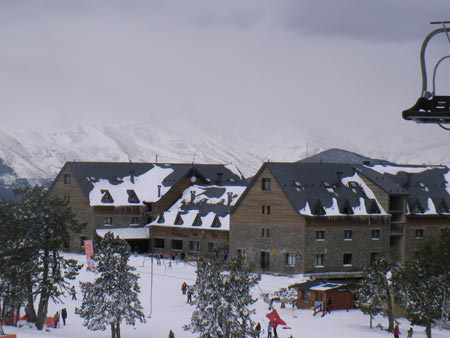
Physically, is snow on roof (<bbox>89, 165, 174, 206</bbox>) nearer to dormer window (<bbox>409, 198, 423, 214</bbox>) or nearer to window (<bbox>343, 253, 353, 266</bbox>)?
window (<bbox>343, 253, 353, 266</bbox>)

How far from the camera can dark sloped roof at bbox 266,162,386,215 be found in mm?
85044

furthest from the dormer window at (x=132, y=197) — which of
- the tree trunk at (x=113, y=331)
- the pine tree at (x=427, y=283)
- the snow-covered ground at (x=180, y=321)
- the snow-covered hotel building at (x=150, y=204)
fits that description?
the tree trunk at (x=113, y=331)

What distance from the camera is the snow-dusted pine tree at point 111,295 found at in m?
53.7

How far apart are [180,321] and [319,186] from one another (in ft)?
99.7

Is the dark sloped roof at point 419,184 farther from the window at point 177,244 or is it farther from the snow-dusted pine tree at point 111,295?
the snow-dusted pine tree at point 111,295

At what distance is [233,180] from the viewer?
375 feet

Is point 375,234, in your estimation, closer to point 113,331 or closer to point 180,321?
point 180,321

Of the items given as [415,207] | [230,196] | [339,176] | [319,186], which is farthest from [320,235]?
[230,196]

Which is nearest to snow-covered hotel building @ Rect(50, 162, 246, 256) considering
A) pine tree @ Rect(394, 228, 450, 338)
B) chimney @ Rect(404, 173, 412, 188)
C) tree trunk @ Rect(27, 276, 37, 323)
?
chimney @ Rect(404, 173, 412, 188)

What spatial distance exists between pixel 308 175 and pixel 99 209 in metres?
25.5

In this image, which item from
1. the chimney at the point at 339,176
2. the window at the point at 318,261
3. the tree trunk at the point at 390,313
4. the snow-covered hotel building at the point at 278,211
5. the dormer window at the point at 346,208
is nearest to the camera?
the tree trunk at the point at 390,313

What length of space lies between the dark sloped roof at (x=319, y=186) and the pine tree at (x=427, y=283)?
78.8ft

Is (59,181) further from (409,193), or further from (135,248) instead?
(409,193)

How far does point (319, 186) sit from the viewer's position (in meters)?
87.7
